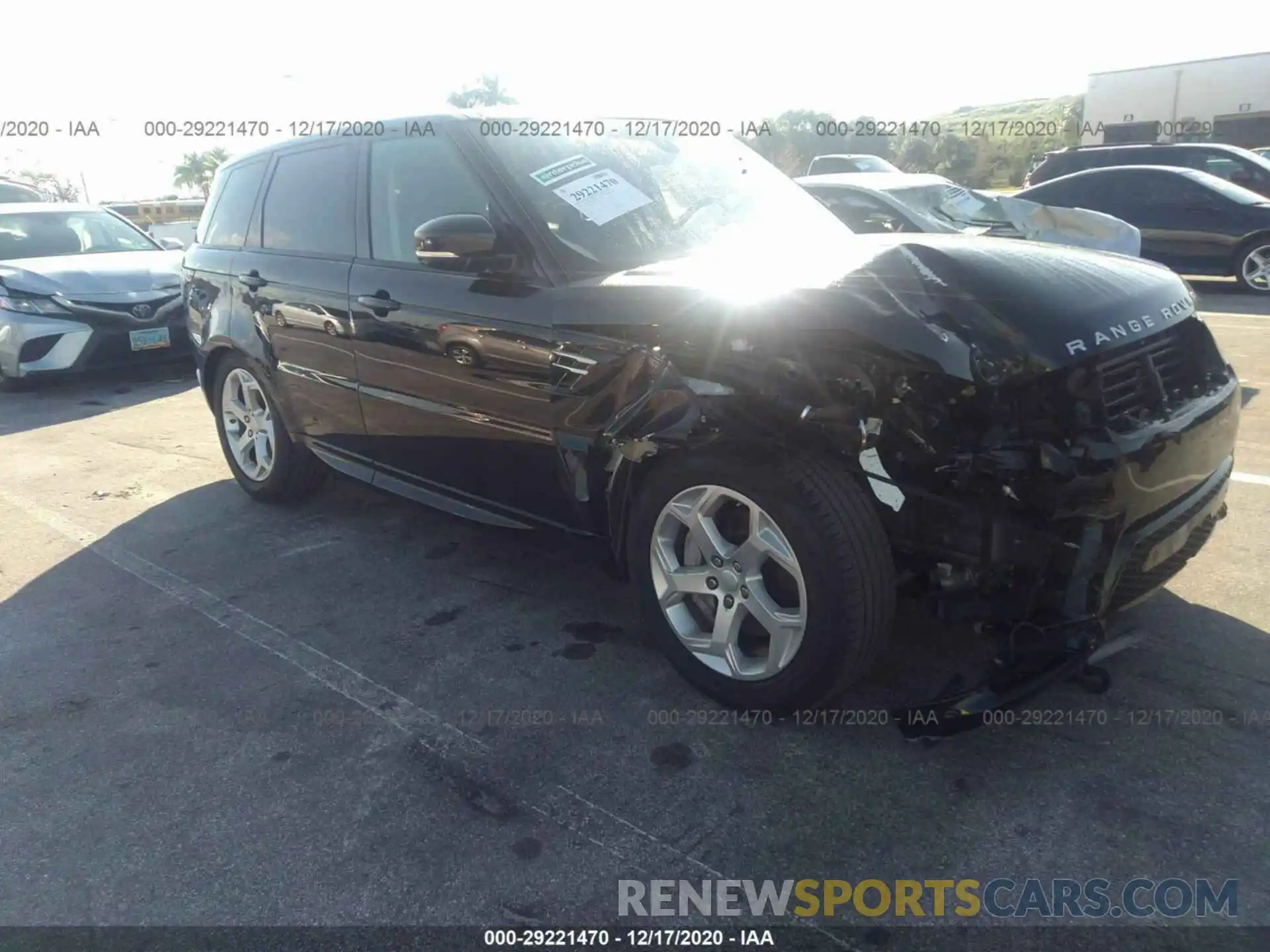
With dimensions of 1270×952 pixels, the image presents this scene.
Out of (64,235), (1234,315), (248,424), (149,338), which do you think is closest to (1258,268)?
(1234,315)

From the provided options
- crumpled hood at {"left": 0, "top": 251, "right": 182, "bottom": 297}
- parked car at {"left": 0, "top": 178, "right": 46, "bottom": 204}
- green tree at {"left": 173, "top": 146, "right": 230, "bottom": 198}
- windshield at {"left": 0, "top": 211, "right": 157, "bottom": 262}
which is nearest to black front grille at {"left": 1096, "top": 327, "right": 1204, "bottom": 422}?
crumpled hood at {"left": 0, "top": 251, "right": 182, "bottom": 297}

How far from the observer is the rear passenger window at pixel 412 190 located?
3.56m

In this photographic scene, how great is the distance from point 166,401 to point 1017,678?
7.71 meters

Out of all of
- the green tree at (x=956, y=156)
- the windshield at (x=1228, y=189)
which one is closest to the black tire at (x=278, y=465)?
the windshield at (x=1228, y=189)

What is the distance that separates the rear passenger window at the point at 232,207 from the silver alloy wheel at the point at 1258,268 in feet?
32.6

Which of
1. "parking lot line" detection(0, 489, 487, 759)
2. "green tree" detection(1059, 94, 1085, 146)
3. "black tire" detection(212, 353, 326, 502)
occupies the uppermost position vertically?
"green tree" detection(1059, 94, 1085, 146)

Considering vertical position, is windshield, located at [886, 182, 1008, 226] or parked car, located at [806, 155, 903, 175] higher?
parked car, located at [806, 155, 903, 175]

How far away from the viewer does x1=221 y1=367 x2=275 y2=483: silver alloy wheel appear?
505cm

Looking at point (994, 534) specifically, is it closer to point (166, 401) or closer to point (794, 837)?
point (794, 837)

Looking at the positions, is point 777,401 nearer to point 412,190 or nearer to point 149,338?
point 412,190

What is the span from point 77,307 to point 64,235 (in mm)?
1660

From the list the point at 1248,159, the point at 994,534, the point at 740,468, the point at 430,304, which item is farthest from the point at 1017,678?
the point at 1248,159

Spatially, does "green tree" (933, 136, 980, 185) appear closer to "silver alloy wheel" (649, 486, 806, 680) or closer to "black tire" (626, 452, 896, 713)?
"silver alloy wheel" (649, 486, 806, 680)

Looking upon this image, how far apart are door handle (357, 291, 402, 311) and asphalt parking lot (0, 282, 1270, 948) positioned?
0.87m
